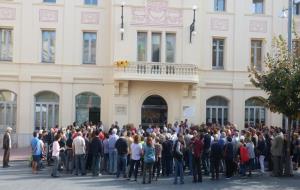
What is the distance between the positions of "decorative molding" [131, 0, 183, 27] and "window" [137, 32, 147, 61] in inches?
30.5

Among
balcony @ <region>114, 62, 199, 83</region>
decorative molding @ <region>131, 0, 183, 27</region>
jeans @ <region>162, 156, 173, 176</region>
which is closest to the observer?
jeans @ <region>162, 156, 173, 176</region>

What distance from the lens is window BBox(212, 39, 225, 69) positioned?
114 ft

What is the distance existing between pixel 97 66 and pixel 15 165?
1094 centimetres

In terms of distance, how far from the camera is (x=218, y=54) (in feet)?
114

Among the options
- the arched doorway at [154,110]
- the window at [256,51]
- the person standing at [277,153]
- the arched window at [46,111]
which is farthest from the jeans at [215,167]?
the window at [256,51]

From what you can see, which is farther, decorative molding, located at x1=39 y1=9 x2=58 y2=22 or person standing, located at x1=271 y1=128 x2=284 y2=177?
decorative molding, located at x1=39 y1=9 x2=58 y2=22

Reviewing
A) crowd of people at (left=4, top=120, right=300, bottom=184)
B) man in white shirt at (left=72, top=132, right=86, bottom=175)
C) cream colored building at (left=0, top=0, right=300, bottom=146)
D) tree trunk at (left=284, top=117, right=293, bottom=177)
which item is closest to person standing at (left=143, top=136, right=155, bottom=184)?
crowd of people at (left=4, top=120, right=300, bottom=184)

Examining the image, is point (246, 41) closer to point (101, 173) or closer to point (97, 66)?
point (97, 66)

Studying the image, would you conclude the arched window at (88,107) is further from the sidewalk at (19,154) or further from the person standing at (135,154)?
the person standing at (135,154)

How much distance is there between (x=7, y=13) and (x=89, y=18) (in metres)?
5.17

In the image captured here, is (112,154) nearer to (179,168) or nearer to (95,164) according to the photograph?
(95,164)

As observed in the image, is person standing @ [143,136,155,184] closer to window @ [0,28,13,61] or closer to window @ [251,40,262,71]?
window @ [0,28,13,61]

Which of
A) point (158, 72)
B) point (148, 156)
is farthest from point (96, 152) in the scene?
point (158, 72)

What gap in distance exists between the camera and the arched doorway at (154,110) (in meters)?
33.2
